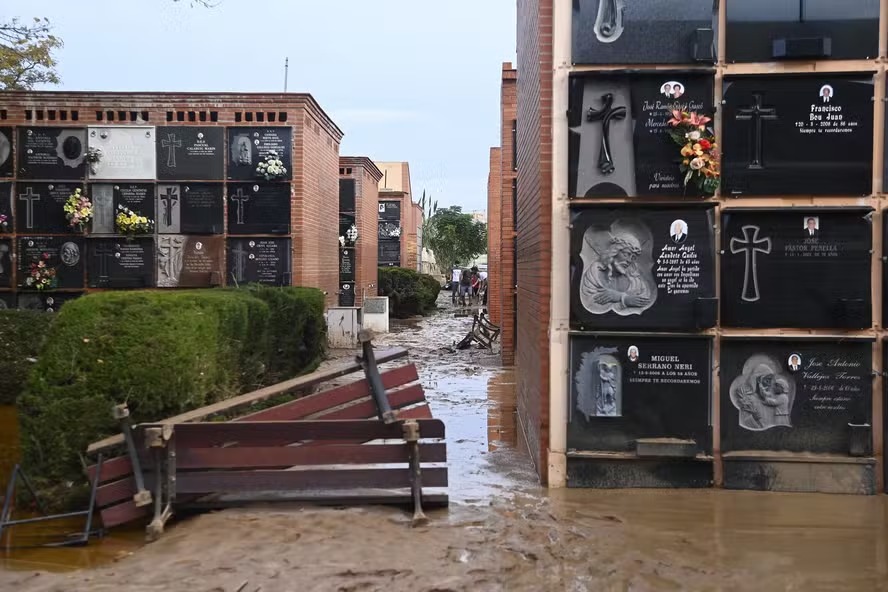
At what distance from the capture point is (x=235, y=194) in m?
15.0

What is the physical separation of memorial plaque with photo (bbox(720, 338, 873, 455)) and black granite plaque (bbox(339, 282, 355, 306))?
55.9 ft

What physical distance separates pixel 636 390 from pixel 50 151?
1121 centimetres

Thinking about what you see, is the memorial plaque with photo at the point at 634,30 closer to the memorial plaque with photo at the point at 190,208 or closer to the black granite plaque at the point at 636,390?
the black granite plaque at the point at 636,390

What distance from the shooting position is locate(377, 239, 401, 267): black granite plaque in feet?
127

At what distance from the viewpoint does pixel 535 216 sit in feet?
27.5

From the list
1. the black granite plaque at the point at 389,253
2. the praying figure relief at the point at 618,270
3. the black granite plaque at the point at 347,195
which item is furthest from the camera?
the black granite plaque at the point at 389,253

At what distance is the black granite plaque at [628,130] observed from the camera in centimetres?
727

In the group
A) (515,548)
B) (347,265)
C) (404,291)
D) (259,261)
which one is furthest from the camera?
(404,291)

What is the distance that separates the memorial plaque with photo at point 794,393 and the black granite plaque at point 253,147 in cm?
962

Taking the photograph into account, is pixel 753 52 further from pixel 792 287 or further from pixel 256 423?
pixel 256 423

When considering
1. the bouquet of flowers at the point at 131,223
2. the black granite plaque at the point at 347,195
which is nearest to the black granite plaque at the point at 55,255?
the bouquet of flowers at the point at 131,223

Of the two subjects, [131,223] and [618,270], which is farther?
[131,223]

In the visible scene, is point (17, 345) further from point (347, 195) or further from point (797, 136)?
point (347, 195)

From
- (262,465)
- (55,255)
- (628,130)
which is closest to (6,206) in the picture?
(55,255)
